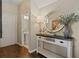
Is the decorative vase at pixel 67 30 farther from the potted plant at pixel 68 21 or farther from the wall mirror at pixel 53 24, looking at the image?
the wall mirror at pixel 53 24

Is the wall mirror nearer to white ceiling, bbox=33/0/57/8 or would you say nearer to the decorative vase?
the decorative vase

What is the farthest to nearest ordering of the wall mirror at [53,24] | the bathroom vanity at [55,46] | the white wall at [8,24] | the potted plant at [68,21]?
1. the white wall at [8,24]
2. the wall mirror at [53,24]
3. the potted plant at [68,21]
4. the bathroom vanity at [55,46]

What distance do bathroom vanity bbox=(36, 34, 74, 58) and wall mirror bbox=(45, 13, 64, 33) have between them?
37 cm

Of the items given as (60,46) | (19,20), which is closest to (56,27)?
(60,46)

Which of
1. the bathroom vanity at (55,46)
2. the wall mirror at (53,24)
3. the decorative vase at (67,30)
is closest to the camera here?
the bathroom vanity at (55,46)

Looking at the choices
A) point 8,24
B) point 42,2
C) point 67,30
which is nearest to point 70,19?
point 67,30

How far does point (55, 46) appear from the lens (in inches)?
124

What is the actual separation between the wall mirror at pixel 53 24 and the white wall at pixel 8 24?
2.79 meters

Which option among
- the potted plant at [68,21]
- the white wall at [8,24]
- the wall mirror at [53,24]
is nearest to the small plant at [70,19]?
the potted plant at [68,21]

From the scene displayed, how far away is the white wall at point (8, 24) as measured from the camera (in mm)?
5301

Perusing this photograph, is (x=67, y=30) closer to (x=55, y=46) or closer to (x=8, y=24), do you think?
(x=55, y=46)

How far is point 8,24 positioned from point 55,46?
3.59m

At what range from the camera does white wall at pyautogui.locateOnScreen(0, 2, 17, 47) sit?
17.4 feet

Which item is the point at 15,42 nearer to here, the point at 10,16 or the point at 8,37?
the point at 8,37
